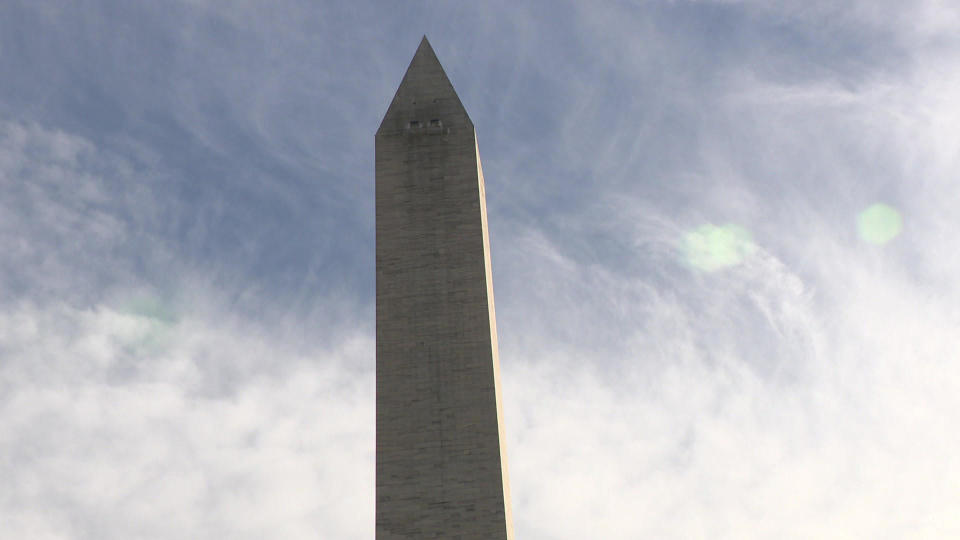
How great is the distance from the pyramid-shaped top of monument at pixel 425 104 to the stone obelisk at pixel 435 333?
4cm

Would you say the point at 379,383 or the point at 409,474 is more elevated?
the point at 379,383

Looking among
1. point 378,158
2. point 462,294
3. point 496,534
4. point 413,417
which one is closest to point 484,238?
point 462,294

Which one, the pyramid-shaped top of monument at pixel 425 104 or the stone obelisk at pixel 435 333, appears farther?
the pyramid-shaped top of monument at pixel 425 104

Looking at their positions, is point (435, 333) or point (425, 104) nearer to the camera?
point (435, 333)

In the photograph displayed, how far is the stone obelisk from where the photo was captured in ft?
71.1

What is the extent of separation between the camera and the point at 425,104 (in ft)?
89.0

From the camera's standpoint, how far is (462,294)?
947 inches

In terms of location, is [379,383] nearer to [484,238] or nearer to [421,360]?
[421,360]

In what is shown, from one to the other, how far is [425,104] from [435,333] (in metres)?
7.98

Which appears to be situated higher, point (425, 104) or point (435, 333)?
point (425, 104)

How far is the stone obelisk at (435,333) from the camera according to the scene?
2167cm

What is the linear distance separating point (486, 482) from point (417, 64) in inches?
556

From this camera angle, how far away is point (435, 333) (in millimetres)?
23547

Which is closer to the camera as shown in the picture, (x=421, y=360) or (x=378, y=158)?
(x=421, y=360)
